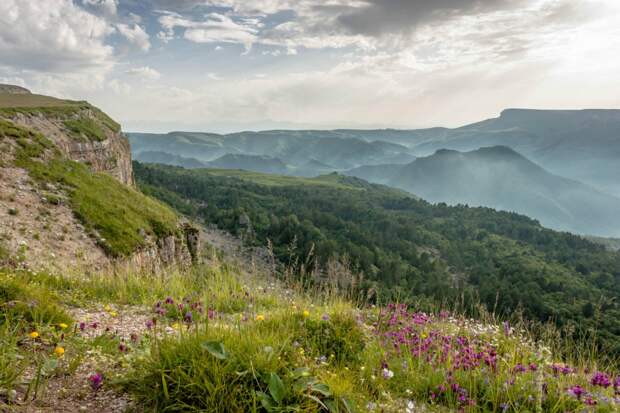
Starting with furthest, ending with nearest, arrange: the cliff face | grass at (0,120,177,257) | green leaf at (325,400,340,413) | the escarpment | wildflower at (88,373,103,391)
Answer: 1. the cliff face
2. grass at (0,120,177,257)
3. the escarpment
4. wildflower at (88,373,103,391)
5. green leaf at (325,400,340,413)

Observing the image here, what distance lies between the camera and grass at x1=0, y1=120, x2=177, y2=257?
2653 cm

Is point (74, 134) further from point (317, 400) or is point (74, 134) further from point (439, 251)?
point (439, 251)

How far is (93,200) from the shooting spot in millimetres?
29953

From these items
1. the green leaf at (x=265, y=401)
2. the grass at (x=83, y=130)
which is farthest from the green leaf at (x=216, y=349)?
the grass at (x=83, y=130)

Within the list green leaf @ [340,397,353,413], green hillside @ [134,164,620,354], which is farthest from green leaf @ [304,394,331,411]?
green hillside @ [134,164,620,354]

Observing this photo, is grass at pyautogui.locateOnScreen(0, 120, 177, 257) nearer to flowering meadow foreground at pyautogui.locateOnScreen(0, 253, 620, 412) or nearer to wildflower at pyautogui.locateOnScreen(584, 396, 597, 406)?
flowering meadow foreground at pyautogui.locateOnScreen(0, 253, 620, 412)

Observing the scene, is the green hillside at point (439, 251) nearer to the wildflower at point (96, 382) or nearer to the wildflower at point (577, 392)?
the wildflower at point (577, 392)

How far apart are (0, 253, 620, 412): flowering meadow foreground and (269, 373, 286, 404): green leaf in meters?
0.01

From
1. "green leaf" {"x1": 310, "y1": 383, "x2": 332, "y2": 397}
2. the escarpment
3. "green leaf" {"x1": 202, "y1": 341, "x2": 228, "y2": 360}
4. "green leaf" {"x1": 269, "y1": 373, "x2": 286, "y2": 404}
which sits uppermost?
"green leaf" {"x1": 202, "y1": 341, "x2": 228, "y2": 360}

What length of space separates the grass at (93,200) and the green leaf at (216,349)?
24.2 metres

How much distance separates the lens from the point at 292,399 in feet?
11.4

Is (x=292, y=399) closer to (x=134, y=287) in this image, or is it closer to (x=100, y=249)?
(x=134, y=287)

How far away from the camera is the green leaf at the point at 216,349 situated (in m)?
3.42

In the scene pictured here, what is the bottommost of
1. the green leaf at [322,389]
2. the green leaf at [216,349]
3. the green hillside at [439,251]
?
the green hillside at [439,251]
